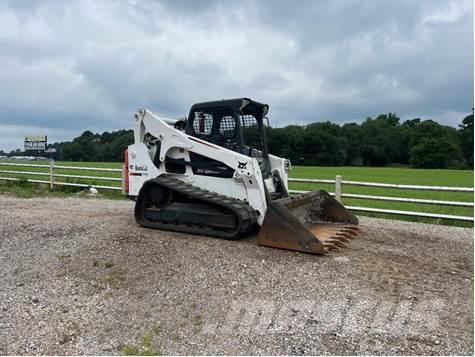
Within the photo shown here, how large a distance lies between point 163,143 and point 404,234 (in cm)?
459

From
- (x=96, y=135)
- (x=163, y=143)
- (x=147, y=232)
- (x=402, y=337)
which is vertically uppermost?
(x=96, y=135)

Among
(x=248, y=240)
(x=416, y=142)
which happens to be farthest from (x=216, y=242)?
(x=416, y=142)

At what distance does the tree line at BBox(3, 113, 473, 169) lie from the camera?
65938mm

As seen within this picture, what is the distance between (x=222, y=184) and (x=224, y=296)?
268 centimetres

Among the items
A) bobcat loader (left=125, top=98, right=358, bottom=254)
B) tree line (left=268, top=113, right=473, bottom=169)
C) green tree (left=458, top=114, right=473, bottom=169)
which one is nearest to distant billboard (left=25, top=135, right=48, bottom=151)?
bobcat loader (left=125, top=98, right=358, bottom=254)

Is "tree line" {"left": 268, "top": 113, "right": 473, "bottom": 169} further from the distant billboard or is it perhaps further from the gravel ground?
the gravel ground

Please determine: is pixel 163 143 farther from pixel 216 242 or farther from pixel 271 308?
pixel 271 308

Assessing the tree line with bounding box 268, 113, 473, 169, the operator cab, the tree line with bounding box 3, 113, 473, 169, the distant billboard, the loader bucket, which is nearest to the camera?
the loader bucket

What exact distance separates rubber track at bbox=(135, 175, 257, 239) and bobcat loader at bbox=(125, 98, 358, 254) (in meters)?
0.02

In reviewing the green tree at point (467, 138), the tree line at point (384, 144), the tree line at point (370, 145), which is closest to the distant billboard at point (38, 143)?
the tree line at point (370, 145)

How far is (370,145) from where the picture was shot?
82.4m

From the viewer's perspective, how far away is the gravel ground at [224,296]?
399 cm

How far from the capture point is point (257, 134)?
8.15 metres

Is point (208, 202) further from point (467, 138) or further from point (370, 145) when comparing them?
point (467, 138)
